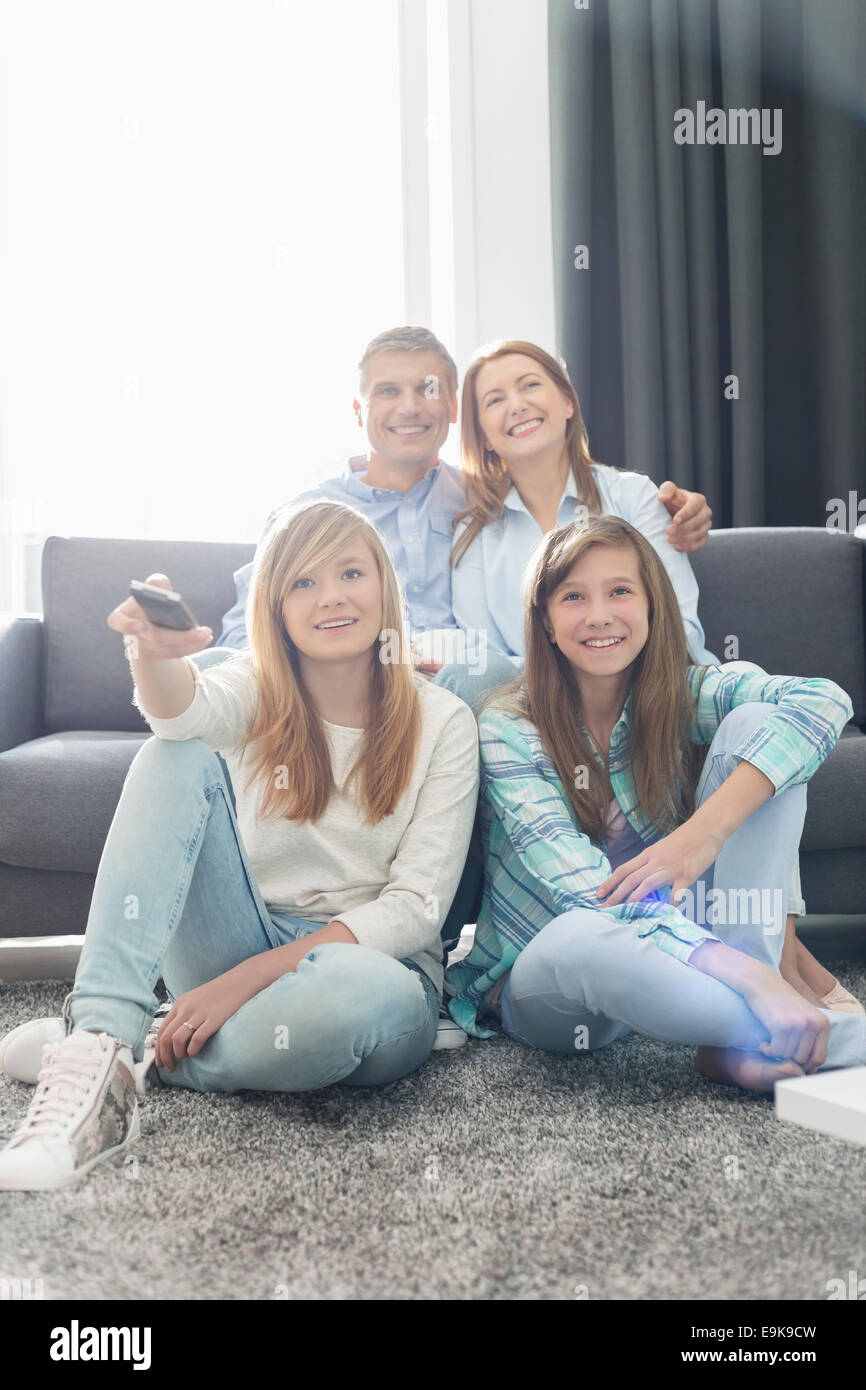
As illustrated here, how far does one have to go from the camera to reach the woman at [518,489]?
1754 millimetres

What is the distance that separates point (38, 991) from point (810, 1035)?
1.12 metres

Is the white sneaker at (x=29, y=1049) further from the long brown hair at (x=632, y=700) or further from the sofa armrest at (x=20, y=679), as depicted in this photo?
the sofa armrest at (x=20, y=679)

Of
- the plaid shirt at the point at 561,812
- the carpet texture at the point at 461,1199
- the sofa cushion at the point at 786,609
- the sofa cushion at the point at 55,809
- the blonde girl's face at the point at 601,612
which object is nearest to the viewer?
the carpet texture at the point at 461,1199

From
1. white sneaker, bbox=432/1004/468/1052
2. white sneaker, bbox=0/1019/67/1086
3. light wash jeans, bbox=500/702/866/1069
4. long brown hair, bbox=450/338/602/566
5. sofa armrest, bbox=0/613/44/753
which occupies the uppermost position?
long brown hair, bbox=450/338/602/566

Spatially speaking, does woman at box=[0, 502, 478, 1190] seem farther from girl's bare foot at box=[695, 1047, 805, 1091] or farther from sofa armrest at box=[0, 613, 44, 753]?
sofa armrest at box=[0, 613, 44, 753]

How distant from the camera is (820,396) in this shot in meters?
2.79

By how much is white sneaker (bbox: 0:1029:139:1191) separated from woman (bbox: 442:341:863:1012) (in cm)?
89

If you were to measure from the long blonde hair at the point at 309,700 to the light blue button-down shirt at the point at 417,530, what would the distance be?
486 mm

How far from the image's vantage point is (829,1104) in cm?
69

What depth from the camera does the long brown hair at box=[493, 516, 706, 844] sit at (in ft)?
4.32

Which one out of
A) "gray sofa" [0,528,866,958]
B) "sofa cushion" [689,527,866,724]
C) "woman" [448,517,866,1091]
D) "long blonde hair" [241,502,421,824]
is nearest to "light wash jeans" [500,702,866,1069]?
"woman" [448,517,866,1091]

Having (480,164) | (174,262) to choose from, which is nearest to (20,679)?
(174,262)

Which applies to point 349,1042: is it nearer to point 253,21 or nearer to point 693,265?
point 693,265

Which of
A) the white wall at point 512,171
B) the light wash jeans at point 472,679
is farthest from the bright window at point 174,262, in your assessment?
the light wash jeans at point 472,679
